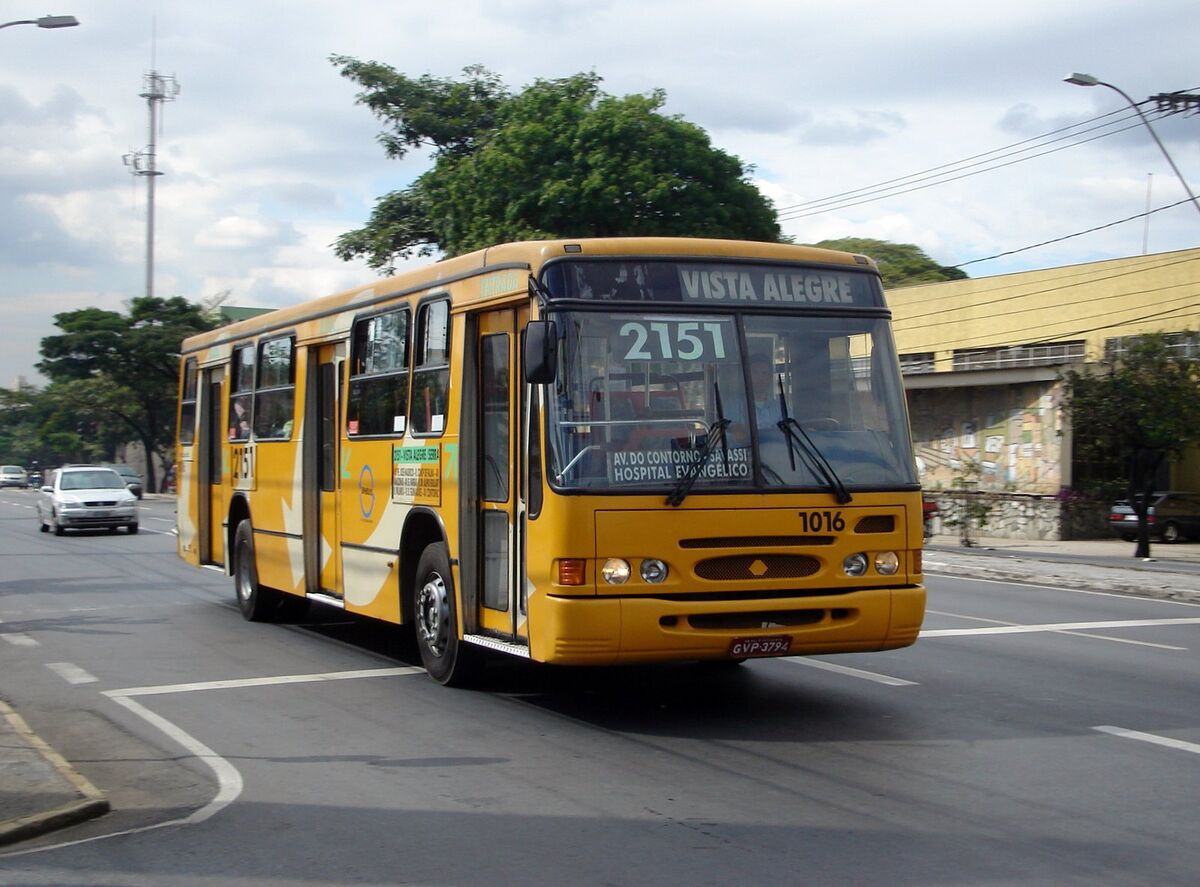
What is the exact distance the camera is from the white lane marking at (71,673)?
1073 cm

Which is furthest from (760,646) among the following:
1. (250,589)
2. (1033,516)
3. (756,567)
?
(1033,516)

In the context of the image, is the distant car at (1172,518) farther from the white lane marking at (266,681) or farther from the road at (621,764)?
the white lane marking at (266,681)

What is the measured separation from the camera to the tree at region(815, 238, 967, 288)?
83.1 m

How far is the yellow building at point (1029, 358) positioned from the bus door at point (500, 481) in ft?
84.3

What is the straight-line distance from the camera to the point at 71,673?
11.1 meters

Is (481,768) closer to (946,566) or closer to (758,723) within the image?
(758,723)

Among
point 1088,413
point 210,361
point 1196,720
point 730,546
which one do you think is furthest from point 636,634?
point 1088,413

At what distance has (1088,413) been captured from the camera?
3334 cm

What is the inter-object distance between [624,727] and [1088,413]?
2735cm

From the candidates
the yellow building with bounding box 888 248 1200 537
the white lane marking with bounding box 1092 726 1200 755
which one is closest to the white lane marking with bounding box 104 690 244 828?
the white lane marking with bounding box 1092 726 1200 755

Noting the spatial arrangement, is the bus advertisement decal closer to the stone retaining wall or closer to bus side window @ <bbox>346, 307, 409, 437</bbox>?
bus side window @ <bbox>346, 307, 409, 437</bbox>

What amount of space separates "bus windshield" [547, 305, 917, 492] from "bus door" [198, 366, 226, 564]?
28.7ft

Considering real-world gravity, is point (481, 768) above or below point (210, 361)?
below

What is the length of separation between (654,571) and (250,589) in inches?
302
